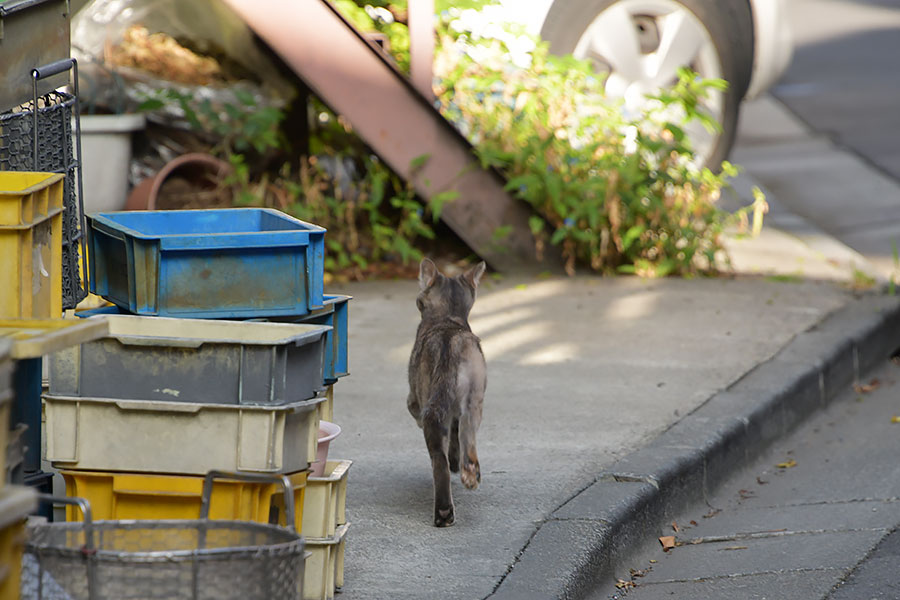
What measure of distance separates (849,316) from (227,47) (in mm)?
4585

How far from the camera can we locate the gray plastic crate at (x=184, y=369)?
2816 millimetres

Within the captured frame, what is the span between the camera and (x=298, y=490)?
9.93 feet

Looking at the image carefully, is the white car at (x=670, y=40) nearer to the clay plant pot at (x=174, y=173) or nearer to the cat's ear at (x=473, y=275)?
the clay plant pot at (x=174, y=173)

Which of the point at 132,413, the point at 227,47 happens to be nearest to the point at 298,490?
the point at 132,413

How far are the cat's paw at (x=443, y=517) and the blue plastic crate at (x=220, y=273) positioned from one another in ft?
2.64

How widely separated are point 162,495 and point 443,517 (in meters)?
1.11

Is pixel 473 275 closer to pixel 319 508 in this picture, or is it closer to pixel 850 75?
pixel 319 508

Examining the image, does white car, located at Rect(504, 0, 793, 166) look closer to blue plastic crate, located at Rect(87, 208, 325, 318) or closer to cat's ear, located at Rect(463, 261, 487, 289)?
cat's ear, located at Rect(463, 261, 487, 289)

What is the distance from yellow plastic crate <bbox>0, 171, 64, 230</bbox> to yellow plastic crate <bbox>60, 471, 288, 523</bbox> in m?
0.63

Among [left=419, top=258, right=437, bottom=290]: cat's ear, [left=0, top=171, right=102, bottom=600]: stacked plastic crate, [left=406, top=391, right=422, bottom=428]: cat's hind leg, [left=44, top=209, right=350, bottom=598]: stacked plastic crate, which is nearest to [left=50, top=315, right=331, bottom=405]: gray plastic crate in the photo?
[left=44, top=209, right=350, bottom=598]: stacked plastic crate

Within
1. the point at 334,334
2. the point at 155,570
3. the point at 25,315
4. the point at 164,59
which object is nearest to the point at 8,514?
the point at 155,570

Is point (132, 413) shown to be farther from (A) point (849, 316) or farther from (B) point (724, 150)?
(B) point (724, 150)

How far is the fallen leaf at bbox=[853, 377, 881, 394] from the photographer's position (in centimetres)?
622

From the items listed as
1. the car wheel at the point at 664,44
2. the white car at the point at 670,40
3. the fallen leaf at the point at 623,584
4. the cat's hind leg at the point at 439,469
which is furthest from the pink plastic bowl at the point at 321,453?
the car wheel at the point at 664,44
